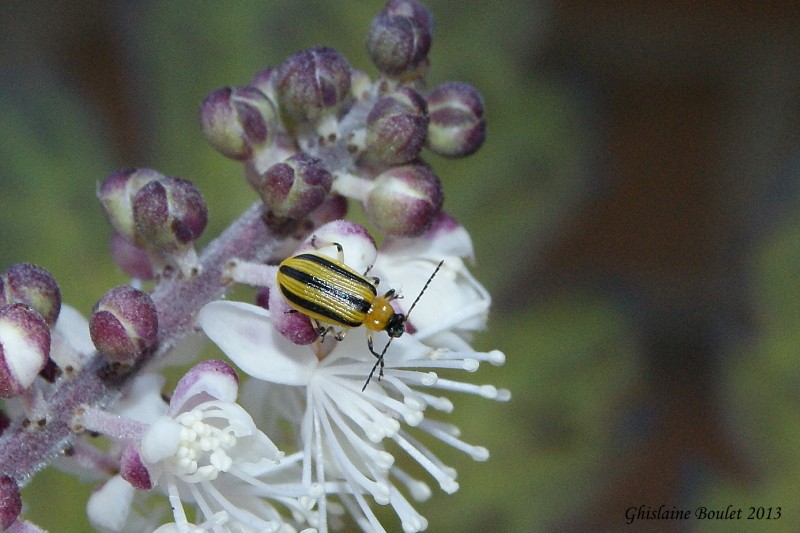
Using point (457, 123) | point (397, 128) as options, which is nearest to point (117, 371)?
point (397, 128)

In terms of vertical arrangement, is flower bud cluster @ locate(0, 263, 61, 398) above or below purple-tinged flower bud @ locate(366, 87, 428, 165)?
below

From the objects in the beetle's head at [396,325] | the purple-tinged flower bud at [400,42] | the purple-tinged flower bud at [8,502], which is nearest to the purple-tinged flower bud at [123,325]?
the purple-tinged flower bud at [8,502]

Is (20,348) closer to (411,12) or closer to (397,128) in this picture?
(397,128)

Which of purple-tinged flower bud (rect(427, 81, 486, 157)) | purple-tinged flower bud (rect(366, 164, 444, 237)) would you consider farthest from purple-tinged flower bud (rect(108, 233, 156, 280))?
purple-tinged flower bud (rect(427, 81, 486, 157))

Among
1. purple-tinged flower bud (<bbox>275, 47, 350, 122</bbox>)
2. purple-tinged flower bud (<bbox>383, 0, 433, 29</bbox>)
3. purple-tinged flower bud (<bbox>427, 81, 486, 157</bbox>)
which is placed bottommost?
purple-tinged flower bud (<bbox>427, 81, 486, 157</bbox>)

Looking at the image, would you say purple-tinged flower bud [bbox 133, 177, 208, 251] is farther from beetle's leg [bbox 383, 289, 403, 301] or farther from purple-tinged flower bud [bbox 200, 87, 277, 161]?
beetle's leg [bbox 383, 289, 403, 301]

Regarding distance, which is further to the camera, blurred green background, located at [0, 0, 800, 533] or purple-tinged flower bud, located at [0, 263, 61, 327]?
blurred green background, located at [0, 0, 800, 533]

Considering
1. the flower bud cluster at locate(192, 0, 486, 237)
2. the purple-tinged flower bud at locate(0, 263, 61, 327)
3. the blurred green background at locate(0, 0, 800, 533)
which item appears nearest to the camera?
the purple-tinged flower bud at locate(0, 263, 61, 327)

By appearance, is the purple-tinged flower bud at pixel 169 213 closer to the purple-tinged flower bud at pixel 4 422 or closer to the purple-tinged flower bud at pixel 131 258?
the purple-tinged flower bud at pixel 131 258
